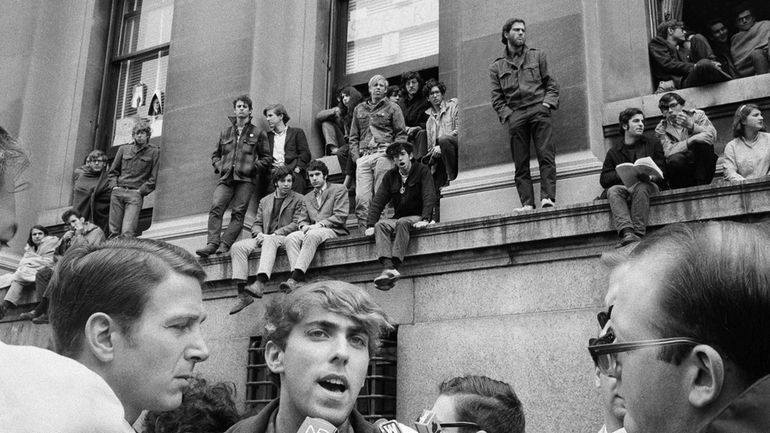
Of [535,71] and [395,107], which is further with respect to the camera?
[395,107]

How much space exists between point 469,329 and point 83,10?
1293 cm

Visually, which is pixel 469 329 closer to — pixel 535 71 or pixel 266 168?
pixel 535 71

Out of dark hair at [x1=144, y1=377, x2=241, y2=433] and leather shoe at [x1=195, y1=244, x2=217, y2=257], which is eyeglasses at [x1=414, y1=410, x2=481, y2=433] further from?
leather shoe at [x1=195, y1=244, x2=217, y2=257]

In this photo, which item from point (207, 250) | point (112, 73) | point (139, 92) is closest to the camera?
point (207, 250)

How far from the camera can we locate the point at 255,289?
33.7 ft

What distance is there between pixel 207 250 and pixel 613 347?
9927 millimetres

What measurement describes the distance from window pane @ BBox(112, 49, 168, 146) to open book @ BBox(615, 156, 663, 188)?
36.4 feet

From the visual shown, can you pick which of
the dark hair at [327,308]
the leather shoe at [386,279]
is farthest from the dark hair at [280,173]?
the dark hair at [327,308]

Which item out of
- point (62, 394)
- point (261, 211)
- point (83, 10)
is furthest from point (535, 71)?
point (83, 10)

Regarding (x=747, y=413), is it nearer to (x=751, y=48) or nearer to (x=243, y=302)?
(x=243, y=302)

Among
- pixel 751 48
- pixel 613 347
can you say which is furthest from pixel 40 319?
pixel 613 347

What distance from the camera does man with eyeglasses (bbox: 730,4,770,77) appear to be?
35.2ft

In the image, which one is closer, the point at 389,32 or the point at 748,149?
the point at 748,149

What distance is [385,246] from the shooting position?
376 inches
